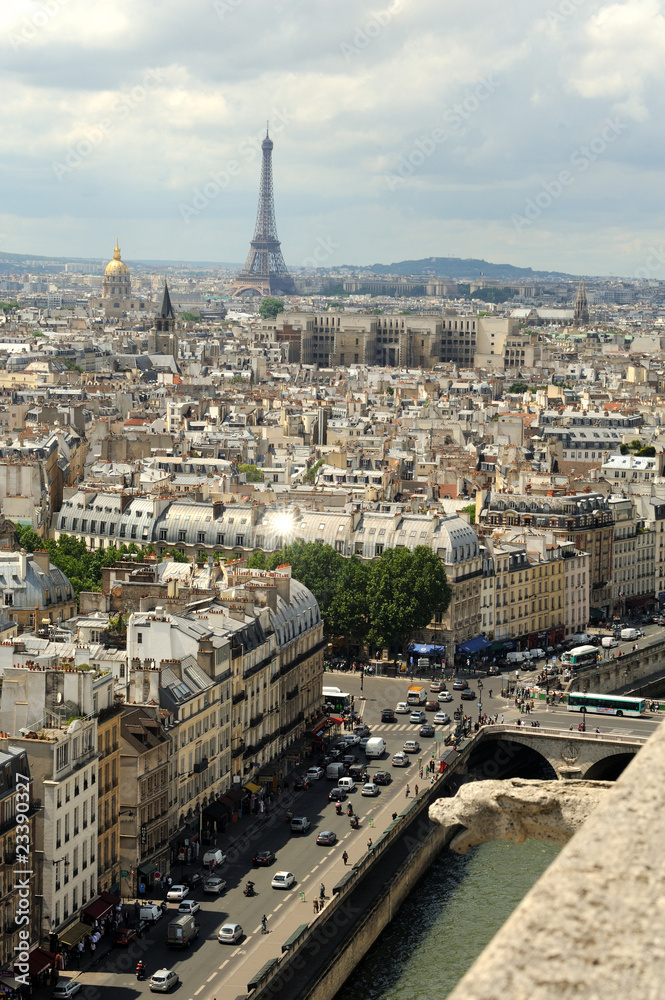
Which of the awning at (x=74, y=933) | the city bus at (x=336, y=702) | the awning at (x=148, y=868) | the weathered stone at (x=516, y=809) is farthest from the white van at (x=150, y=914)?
the weathered stone at (x=516, y=809)

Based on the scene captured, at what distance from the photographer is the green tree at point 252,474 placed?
74.3 m

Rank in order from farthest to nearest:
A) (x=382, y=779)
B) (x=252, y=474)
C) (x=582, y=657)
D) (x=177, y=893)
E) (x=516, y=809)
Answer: (x=252, y=474)
(x=582, y=657)
(x=382, y=779)
(x=177, y=893)
(x=516, y=809)

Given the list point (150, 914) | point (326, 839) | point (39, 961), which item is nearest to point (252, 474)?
point (326, 839)

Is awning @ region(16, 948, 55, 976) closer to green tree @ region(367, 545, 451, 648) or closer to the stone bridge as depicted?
the stone bridge

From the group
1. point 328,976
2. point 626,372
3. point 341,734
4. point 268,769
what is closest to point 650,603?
point 341,734

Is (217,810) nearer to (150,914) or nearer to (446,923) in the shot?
(446,923)

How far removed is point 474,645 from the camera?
55.3m

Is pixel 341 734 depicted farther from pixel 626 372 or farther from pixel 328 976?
pixel 626 372

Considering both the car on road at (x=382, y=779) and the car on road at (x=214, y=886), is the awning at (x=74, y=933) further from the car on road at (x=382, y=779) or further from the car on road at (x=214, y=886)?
the car on road at (x=382, y=779)

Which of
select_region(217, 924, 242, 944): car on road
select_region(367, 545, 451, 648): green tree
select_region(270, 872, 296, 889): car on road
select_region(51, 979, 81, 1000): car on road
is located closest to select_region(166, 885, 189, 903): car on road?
select_region(270, 872, 296, 889): car on road

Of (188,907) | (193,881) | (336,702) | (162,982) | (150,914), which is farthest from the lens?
(336,702)

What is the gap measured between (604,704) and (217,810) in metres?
16.9

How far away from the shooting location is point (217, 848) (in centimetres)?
3344

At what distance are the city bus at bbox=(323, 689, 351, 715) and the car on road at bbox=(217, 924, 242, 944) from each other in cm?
1813
